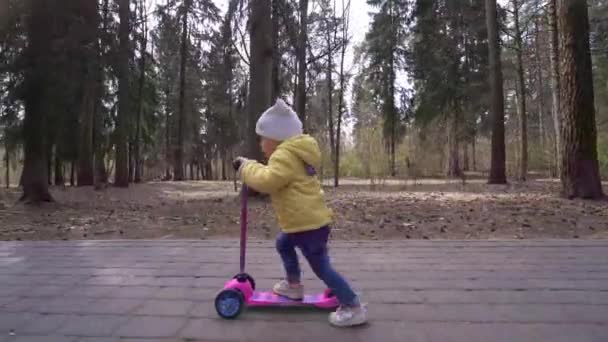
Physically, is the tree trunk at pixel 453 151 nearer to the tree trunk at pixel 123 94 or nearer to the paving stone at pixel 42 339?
the tree trunk at pixel 123 94

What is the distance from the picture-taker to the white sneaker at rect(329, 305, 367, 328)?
2965 millimetres

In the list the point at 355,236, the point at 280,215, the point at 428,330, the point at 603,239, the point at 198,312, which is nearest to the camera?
the point at 428,330

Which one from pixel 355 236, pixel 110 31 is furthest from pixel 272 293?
pixel 110 31

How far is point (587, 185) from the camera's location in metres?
9.15

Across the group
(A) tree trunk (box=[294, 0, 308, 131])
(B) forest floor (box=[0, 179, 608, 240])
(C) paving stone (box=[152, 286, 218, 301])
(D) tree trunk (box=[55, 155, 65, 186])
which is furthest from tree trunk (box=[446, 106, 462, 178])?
(C) paving stone (box=[152, 286, 218, 301])

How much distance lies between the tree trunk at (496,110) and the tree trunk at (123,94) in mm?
12146

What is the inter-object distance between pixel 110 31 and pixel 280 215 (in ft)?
42.3

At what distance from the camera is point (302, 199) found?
3037mm

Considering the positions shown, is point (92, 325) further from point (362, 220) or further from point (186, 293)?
point (362, 220)

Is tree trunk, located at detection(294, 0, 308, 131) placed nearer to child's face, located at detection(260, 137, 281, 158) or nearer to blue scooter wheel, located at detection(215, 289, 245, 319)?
child's face, located at detection(260, 137, 281, 158)

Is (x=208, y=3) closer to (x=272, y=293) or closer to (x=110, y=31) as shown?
(x=110, y=31)

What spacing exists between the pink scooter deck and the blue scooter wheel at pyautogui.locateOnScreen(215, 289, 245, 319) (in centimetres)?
15

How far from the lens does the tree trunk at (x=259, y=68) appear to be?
1073cm

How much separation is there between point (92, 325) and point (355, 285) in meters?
1.96
